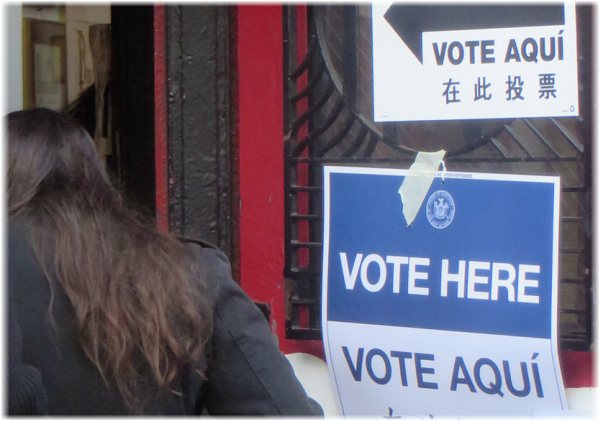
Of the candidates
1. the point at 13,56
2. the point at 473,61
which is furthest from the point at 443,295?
the point at 13,56

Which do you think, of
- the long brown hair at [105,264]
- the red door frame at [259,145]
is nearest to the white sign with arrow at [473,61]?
the red door frame at [259,145]

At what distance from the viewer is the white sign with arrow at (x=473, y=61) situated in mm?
1688

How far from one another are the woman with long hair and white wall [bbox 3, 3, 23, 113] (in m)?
1.02

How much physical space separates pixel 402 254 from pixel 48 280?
2.82 feet

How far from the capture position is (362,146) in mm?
1939

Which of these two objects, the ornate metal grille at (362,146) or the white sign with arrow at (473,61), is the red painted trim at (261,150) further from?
the white sign with arrow at (473,61)

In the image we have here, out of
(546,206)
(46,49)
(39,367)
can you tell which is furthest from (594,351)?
(46,49)

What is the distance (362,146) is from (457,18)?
41 cm

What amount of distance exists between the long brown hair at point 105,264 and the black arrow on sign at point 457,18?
824 mm

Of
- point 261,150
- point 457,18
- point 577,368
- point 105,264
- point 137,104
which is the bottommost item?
point 577,368

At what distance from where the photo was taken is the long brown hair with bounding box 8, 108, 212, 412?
1263 millimetres

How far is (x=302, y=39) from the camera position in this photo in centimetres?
199

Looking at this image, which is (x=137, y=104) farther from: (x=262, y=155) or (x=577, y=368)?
(x=577, y=368)

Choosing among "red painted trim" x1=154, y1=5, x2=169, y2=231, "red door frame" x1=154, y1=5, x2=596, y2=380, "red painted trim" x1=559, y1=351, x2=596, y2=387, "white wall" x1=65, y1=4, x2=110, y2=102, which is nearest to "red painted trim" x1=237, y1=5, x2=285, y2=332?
"red door frame" x1=154, y1=5, x2=596, y2=380
